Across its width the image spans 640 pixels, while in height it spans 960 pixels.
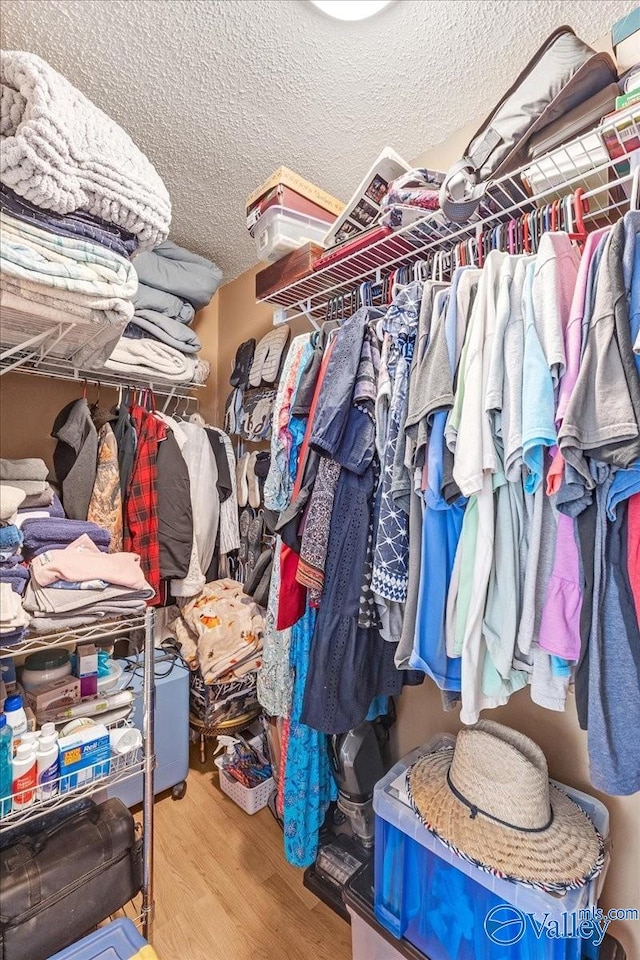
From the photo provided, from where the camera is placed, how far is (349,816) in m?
1.37

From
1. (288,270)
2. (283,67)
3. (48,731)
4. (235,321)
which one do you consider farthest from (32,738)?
(235,321)

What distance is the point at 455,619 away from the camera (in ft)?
2.74

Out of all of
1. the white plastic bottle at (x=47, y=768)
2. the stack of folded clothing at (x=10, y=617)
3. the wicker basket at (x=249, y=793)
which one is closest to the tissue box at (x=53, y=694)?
the white plastic bottle at (x=47, y=768)

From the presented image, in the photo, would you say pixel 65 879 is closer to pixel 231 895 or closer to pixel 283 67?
pixel 231 895

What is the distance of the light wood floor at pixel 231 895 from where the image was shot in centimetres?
115

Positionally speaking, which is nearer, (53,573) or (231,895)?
(53,573)

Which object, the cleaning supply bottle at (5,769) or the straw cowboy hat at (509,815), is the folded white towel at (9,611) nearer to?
the cleaning supply bottle at (5,769)

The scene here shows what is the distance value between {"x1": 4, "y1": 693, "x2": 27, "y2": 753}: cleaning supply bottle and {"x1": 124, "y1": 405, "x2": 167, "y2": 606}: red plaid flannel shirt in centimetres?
74

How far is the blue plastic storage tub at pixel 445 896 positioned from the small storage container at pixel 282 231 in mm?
1622

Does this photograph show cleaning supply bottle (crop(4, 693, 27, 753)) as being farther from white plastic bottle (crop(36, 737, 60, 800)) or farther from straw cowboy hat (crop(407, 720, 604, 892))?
straw cowboy hat (crop(407, 720, 604, 892))

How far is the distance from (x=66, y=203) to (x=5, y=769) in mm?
1152

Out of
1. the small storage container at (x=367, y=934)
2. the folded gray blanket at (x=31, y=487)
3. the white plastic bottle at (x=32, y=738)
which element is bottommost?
the small storage container at (x=367, y=934)

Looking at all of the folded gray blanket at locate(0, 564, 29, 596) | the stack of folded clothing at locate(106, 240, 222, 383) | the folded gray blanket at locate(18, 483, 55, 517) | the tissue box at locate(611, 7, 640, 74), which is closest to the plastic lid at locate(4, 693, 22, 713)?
the folded gray blanket at locate(0, 564, 29, 596)

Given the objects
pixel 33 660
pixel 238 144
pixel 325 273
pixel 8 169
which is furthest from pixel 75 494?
pixel 238 144
